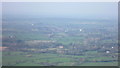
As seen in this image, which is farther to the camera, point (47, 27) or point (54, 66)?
point (47, 27)

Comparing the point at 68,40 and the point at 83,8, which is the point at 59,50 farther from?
the point at 83,8

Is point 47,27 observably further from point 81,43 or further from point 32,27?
point 81,43

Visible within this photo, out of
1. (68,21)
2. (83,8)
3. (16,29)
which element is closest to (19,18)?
(16,29)

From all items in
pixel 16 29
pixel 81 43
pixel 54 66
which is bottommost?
pixel 54 66

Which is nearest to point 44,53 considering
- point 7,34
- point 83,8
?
point 7,34

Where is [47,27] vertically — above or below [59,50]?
above

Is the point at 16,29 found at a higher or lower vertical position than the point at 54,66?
higher
